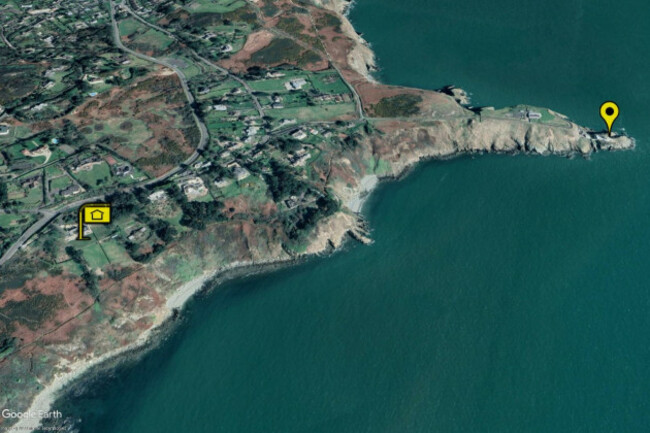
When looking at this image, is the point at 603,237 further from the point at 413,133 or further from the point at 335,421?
Result: the point at 335,421

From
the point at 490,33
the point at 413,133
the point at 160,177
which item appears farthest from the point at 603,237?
the point at 160,177

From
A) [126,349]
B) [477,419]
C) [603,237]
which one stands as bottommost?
[126,349]

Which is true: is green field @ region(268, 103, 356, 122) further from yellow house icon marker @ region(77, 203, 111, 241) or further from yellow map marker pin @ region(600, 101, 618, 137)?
yellow map marker pin @ region(600, 101, 618, 137)

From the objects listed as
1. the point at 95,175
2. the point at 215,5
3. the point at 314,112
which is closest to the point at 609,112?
the point at 314,112

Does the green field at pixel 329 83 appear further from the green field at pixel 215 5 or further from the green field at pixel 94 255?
the green field at pixel 94 255

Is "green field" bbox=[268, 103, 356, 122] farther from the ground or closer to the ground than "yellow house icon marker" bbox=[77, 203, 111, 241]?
farther from the ground

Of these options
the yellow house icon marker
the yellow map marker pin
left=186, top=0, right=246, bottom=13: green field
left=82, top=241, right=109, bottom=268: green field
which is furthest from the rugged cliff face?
left=186, top=0, right=246, bottom=13: green field
